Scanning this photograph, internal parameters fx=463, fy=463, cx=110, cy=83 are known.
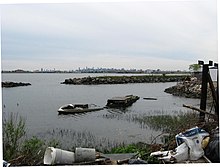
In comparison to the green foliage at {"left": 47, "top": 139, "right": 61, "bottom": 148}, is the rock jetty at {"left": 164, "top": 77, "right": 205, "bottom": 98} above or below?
above

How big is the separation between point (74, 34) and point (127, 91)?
66 centimetres

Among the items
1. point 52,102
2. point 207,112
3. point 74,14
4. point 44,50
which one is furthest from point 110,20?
point 207,112

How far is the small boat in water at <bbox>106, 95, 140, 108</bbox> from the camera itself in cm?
392

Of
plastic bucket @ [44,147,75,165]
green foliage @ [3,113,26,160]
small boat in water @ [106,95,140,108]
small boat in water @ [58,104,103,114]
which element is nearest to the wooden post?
small boat in water @ [106,95,140,108]

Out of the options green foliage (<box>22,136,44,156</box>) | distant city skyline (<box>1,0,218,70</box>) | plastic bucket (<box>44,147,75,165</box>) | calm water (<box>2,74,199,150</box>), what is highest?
distant city skyline (<box>1,0,218,70</box>)

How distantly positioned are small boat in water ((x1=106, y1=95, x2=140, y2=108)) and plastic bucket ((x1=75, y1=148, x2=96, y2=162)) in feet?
1.39

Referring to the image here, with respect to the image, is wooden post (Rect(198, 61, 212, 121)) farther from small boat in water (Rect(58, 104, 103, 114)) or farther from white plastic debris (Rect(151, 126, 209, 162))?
small boat in water (Rect(58, 104, 103, 114))

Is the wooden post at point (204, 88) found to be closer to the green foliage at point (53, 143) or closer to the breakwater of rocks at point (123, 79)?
the breakwater of rocks at point (123, 79)

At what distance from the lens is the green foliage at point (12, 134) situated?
3.92 m

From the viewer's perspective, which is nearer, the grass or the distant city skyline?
the distant city skyline

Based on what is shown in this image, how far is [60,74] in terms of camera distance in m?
3.93

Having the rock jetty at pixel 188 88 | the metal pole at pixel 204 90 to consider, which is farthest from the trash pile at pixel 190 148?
the rock jetty at pixel 188 88

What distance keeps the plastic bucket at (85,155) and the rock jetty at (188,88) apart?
0.84m

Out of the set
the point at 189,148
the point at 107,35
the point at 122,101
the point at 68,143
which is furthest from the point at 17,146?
the point at 189,148
